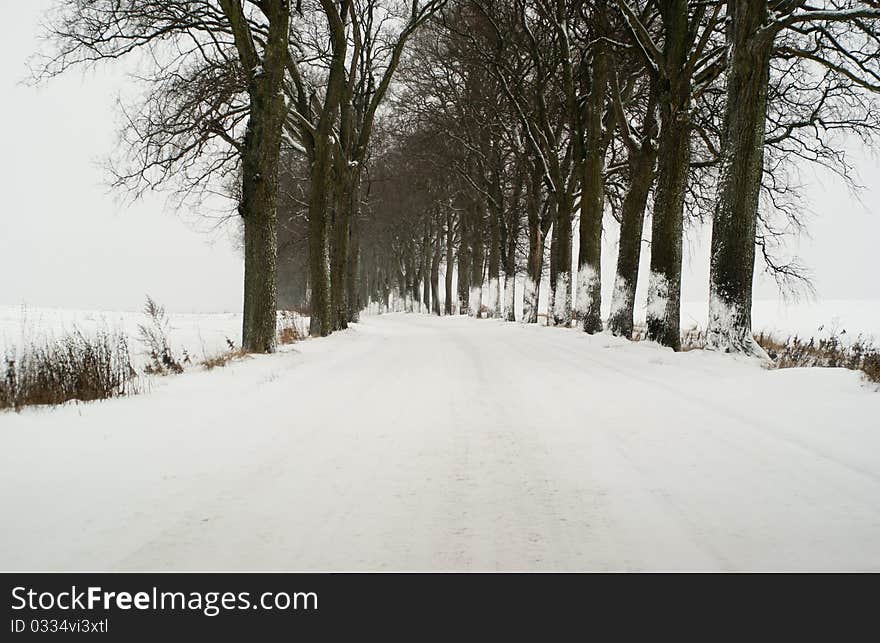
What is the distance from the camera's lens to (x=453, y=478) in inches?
132

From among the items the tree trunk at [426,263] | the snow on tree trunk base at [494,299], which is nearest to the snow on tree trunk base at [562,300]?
the snow on tree trunk base at [494,299]

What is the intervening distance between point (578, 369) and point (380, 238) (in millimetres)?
32865

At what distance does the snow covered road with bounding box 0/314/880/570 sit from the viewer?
2430 millimetres

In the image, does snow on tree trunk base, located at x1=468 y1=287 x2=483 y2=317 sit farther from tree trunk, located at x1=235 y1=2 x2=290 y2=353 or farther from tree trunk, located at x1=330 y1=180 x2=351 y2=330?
tree trunk, located at x1=235 y1=2 x2=290 y2=353

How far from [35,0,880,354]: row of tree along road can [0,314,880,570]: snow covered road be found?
4.27 m

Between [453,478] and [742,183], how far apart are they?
7.38 m

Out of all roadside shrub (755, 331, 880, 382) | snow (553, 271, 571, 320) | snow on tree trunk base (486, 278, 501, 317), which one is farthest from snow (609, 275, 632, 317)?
snow on tree trunk base (486, 278, 501, 317)

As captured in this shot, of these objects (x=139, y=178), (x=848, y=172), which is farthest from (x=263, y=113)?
(x=848, y=172)

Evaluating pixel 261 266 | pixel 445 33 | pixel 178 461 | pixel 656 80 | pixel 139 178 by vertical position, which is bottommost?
pixel 178 461

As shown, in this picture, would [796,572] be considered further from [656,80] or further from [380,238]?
[380,238]

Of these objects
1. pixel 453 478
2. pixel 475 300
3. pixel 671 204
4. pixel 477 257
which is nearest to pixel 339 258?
pixel 671 204

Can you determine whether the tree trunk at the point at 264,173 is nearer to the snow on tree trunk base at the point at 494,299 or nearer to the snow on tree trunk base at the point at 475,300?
the snow on tree trunk base at the point at 494,299

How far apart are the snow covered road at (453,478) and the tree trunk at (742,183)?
2247 millimetres
